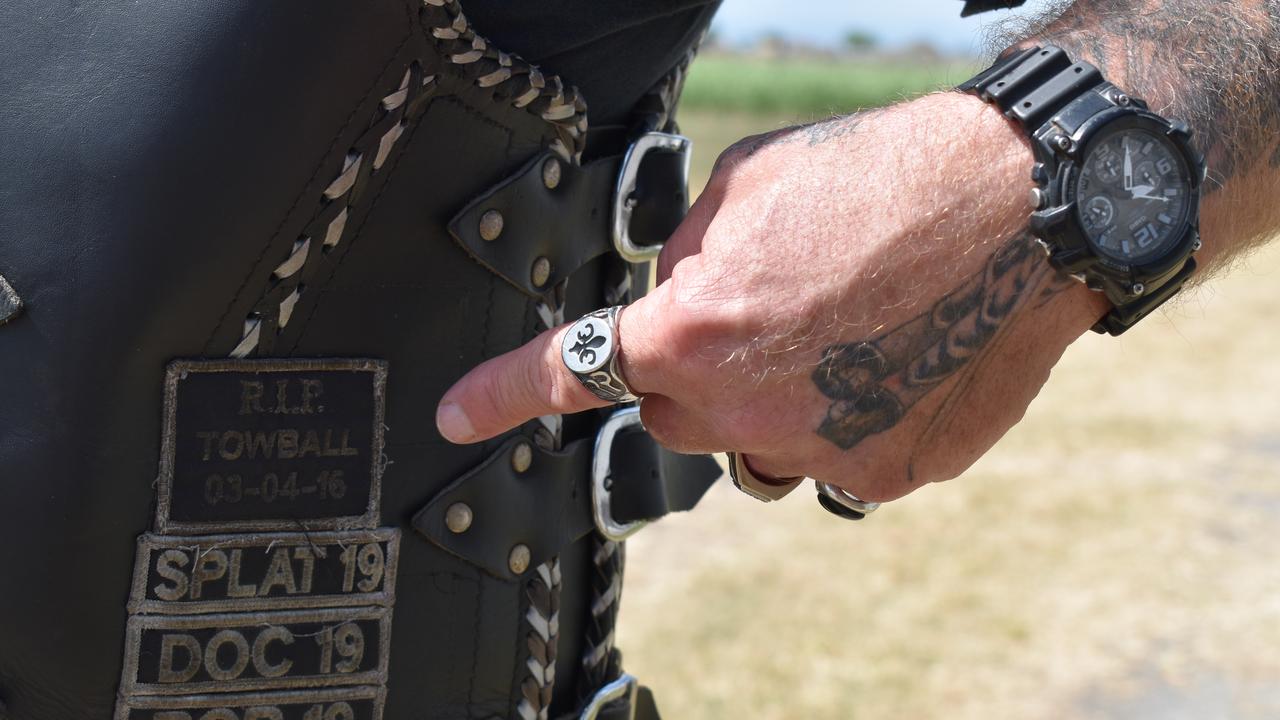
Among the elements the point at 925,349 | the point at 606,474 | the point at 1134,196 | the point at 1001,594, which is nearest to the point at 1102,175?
the point at 1134,196

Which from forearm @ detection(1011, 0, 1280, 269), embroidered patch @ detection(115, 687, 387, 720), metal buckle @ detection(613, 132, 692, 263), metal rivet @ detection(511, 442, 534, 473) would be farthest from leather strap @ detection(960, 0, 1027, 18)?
embroidered patch @ detection(115, 687, 387, 720)

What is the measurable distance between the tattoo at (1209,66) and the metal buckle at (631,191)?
0.39 meters

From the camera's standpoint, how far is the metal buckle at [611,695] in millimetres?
1255

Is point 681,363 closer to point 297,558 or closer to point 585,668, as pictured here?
point 297,558

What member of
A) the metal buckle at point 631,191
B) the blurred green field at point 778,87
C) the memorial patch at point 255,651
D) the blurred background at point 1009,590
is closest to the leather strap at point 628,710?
the memorial patch at point 255,651

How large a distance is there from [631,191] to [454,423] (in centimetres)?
31

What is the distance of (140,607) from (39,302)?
257 mm

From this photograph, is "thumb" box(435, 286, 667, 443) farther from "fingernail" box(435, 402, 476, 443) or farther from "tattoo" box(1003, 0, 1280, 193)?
"tattoo" box(1003, 0, 1280, 193)

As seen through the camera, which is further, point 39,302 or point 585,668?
point 585,668

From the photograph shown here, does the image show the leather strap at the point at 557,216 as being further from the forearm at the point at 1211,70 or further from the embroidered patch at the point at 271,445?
the forearm at the point at 1211,70

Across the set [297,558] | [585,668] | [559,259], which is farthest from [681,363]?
[585,668]

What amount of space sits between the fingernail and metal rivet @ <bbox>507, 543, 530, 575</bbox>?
14 centimetres

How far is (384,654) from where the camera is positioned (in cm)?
106

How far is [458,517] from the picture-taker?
1.09 m
